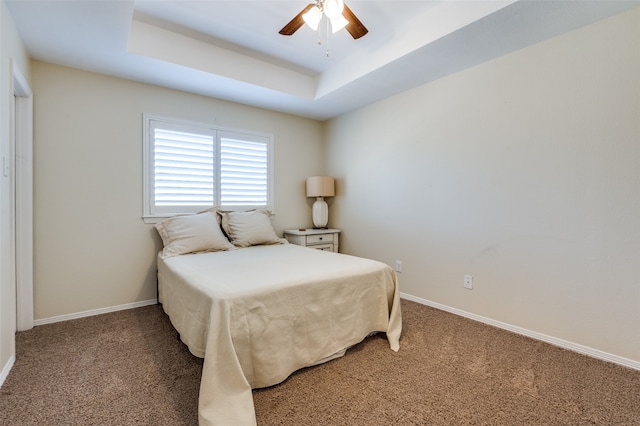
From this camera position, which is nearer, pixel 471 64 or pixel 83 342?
pixel 83 342

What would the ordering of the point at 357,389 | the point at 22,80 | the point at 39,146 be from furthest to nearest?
the point at 39,146 → the point at 22,80 → the point at 357,389

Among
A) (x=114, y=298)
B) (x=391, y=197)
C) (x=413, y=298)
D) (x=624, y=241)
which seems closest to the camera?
(x=624, y=241)

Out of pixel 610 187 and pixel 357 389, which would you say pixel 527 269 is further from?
pixel 357 389

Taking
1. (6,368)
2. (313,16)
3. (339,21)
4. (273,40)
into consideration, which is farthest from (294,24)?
(6,368)

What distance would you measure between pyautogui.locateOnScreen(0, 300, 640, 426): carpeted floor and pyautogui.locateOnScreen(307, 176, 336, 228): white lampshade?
206 centimetres

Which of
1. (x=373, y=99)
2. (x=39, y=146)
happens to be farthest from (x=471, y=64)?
(x=39, y=146)

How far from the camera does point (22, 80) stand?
2125 mm

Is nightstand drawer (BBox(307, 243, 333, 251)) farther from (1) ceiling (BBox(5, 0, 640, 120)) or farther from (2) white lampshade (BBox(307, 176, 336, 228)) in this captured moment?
(1) ceiling (BBox(5, 0, 640, 120))

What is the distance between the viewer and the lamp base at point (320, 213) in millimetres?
4027

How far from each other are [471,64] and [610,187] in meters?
1.40

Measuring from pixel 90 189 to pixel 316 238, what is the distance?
2.37 m

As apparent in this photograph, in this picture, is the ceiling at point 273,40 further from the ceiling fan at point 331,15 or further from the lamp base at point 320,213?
the lamp base at point 320,213

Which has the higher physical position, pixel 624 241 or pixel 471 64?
pixel 471 64

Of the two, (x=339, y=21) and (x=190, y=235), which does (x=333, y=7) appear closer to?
(x=339, y=21)
